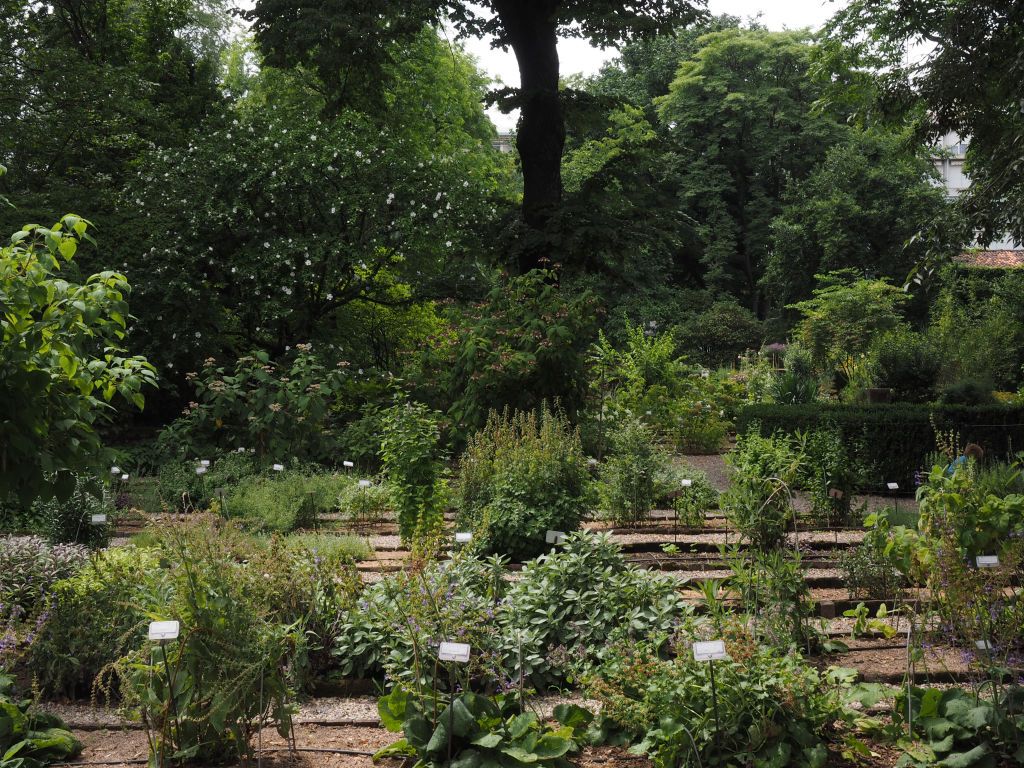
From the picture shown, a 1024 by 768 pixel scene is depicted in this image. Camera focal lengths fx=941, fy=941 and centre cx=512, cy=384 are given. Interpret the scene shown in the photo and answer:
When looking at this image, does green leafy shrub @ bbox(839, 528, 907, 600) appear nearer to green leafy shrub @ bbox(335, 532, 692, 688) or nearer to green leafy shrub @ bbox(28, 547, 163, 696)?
green leafy shrub @ bbox(335, 532, 692, 688)

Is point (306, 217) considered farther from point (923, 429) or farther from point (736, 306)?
point (736, 306)

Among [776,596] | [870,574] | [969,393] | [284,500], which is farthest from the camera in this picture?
[969,393]

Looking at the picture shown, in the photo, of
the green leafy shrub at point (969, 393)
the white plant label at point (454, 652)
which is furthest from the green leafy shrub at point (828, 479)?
the white plant label at point (454, 652)

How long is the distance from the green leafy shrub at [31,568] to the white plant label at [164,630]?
5.54ft

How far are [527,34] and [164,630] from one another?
1098 cm

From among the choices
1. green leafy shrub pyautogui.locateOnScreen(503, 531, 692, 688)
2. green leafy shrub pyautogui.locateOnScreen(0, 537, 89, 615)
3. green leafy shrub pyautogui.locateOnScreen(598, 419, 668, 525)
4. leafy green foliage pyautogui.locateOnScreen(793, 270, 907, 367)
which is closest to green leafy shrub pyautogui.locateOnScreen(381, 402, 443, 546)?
green leafy shrub pyautogui.locateOnScreen(598, 419, 668, 525)

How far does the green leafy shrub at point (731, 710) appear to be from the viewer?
132 inches

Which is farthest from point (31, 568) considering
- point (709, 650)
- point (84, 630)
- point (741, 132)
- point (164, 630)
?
point (741, 132)

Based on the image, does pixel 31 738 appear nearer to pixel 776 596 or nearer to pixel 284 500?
pixel 776 596

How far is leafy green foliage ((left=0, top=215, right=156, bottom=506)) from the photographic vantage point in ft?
11.6

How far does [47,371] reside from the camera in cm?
367

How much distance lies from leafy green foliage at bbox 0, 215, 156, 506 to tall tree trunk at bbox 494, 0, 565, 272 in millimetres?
8467

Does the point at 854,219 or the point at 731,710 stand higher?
the point at 854,219

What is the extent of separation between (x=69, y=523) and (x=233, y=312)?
6658mm
